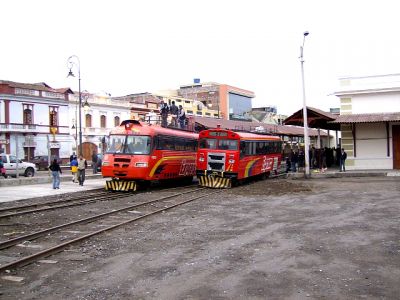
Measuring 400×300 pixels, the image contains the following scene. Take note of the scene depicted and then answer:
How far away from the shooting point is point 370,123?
28.0 metres

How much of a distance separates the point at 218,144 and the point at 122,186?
525 centimetres

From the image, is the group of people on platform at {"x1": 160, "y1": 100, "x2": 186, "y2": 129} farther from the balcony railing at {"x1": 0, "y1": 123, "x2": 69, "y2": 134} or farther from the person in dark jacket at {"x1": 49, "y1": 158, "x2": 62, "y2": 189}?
the balcony railing at {"x1": 0, "y1": 123, "x2": 69, "y2": 134}

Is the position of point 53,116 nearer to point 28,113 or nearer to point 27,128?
point 28,113

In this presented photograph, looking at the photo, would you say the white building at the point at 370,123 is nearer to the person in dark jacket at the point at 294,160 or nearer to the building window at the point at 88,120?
the person in dark jacket at the point at 294,160

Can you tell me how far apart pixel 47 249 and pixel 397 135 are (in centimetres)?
2421

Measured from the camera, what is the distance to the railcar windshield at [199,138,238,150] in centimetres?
2264

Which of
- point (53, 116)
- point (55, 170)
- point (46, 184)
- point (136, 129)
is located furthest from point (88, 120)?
point (136, 129)

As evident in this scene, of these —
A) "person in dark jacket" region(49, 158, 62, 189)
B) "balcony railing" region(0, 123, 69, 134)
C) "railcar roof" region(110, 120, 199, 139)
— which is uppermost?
"balcony railing" region(0, 123, 69, 134)

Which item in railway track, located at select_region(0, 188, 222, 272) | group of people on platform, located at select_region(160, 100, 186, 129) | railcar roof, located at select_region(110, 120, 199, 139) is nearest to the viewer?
railway track, located at select_region(0, 188, 222, 272)

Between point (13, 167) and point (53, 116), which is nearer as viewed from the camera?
point (13, 167)

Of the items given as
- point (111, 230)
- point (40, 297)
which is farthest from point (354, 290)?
point (111, 230)

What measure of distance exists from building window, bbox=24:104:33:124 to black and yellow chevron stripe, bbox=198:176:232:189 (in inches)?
1278

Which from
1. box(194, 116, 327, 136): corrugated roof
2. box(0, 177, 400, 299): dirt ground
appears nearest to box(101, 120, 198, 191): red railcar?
box(0, 177, 400, 299): dirt ground

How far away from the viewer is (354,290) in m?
6.17
